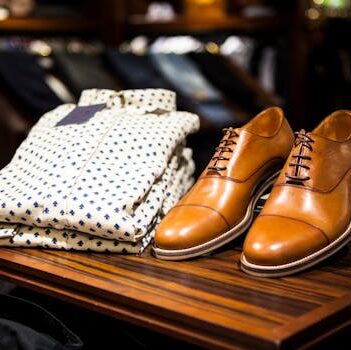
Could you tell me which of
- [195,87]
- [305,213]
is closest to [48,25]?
[195,87]

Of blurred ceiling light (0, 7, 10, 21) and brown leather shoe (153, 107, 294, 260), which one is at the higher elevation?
brown leather shoe (153, 107, 294, 260)

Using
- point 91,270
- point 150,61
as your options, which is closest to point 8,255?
point 91,270

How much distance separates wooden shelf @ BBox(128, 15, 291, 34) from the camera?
4180 mm

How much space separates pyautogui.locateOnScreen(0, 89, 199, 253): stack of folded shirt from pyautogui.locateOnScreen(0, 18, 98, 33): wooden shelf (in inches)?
99.6

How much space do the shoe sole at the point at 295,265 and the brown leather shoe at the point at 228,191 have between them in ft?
0.25

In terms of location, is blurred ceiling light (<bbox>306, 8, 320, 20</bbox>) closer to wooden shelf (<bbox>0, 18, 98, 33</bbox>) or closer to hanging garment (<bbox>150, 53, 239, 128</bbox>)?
hanging garment (<bbox>150, 53, 239, 128</bbox>)

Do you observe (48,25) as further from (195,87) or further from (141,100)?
Result: (141,100)

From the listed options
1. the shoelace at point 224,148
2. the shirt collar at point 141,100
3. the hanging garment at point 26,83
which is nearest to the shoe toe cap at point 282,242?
the shoelace at point 224,148

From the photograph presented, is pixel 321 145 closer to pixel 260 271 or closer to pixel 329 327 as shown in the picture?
pixel 260 271

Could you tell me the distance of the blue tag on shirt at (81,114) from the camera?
1.36 metres

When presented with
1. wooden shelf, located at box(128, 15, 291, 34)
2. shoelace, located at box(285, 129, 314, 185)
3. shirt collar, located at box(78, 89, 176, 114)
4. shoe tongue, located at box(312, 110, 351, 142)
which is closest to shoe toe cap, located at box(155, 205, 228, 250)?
shoelace, located at box(285, 129, 314, 185)

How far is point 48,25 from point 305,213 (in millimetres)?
3194

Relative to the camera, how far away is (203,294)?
974mm

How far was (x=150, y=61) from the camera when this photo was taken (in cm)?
358
